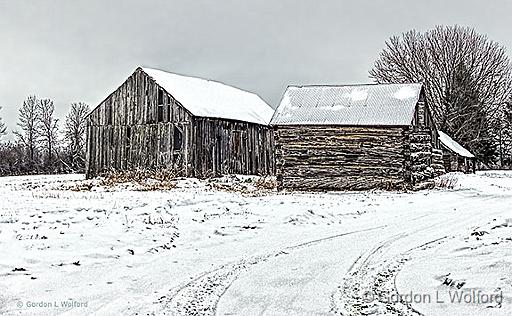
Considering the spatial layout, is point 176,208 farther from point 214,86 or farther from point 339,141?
point 214,86

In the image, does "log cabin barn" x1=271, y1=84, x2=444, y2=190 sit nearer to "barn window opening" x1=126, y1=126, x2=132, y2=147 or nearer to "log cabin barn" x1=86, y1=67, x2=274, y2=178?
"log cabin barn" x1=86, y1=67, x2=274, y2=178

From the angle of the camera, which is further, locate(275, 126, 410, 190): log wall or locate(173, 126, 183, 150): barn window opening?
locate(173, 126, 183, 150): barn window opening

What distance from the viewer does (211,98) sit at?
125ft

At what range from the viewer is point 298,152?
2928cm

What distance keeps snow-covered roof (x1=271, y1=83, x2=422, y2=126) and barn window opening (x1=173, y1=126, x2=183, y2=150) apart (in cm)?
614

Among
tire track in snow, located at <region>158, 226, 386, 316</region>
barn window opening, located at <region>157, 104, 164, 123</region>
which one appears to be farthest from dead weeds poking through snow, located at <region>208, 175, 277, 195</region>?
tire track in snow, located at <region>158, 226, 386, 316</region>

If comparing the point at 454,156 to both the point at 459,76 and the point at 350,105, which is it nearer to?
the point at 459,76

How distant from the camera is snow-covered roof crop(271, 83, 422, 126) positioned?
2841 centimetres

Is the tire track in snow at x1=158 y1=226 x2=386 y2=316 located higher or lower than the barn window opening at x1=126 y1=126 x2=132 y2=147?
lower

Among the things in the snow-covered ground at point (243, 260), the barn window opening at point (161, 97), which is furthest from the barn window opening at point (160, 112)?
the snow-covered ground at point (243, 260)

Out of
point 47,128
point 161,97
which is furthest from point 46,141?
point 161,97

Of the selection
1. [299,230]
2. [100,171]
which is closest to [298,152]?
[100,171]

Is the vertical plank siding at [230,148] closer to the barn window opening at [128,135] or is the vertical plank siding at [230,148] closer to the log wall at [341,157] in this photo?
the barn window opening at [128,135]

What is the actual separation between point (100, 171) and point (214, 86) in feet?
36.9
